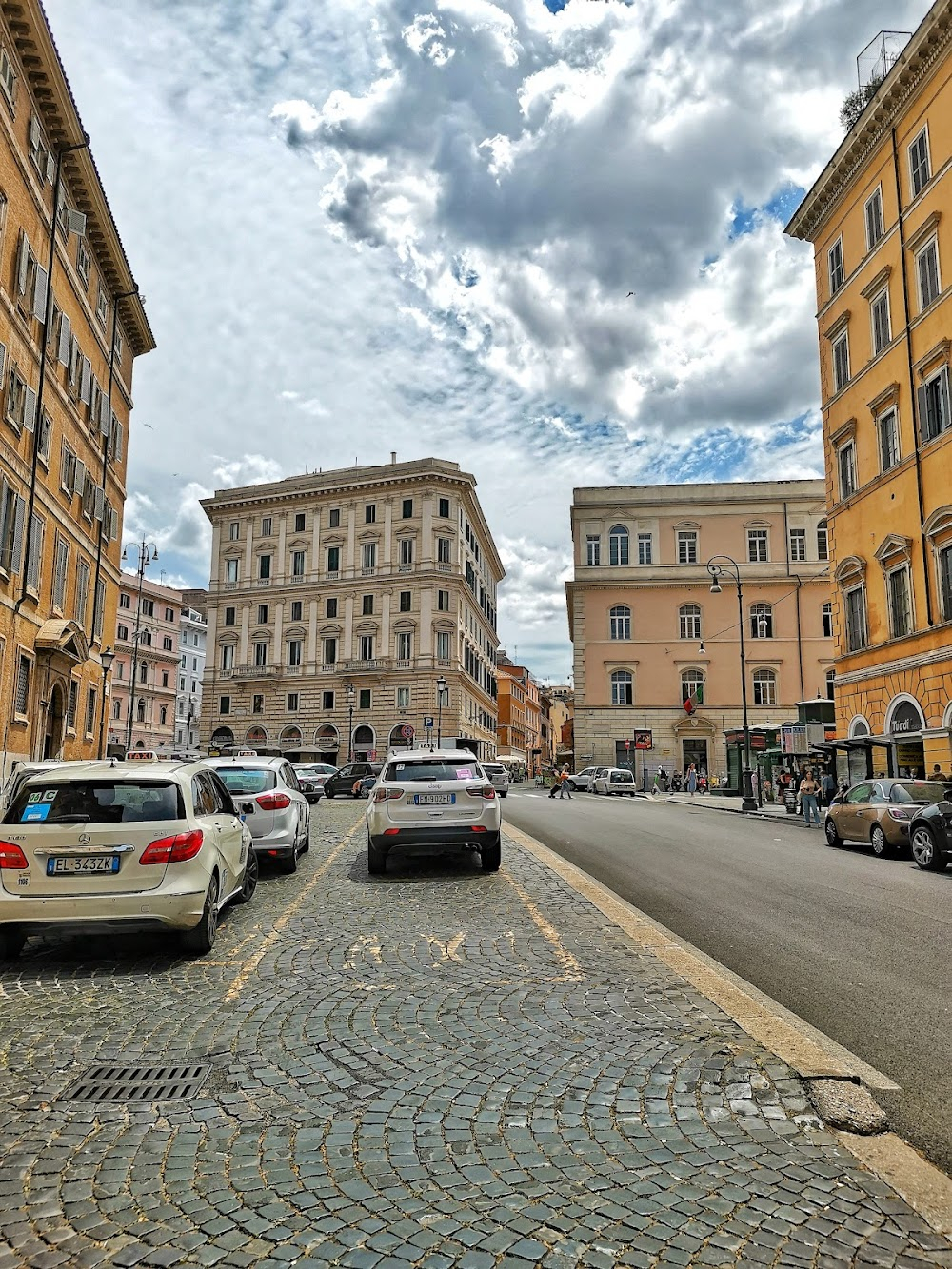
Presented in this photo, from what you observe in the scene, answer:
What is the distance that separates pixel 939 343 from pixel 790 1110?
2554 cm

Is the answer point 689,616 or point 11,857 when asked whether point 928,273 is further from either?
point 689,616

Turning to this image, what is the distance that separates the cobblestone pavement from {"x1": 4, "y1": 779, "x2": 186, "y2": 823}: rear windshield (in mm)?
1144

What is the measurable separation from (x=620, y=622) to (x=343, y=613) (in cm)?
2289

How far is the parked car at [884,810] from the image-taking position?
54.8ft

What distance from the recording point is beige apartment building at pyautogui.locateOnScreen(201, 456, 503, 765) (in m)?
68.6

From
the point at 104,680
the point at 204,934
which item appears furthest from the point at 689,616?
the point at 204,934

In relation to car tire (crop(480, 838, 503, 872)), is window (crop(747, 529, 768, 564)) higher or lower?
higher

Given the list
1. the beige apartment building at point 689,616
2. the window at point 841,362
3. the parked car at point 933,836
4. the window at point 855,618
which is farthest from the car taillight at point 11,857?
the beige apartment building at point 689,616

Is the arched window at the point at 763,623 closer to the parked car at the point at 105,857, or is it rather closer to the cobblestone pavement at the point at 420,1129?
the cobblestone pavement at the point at 420,1129

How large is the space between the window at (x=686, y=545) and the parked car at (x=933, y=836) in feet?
152

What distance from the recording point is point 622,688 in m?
59.4

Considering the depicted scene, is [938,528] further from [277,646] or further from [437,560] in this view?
[277,646]

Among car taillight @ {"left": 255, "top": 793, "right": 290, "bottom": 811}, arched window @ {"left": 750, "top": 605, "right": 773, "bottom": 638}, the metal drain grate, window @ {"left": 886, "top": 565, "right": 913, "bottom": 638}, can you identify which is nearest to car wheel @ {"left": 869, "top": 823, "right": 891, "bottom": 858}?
window @ {"left": 886, "top": 565, "right": 913, "bottom": 638}

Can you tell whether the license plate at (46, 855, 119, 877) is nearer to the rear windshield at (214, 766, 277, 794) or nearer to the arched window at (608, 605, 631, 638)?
the rear windshield at (214, 766, 277, 794)
